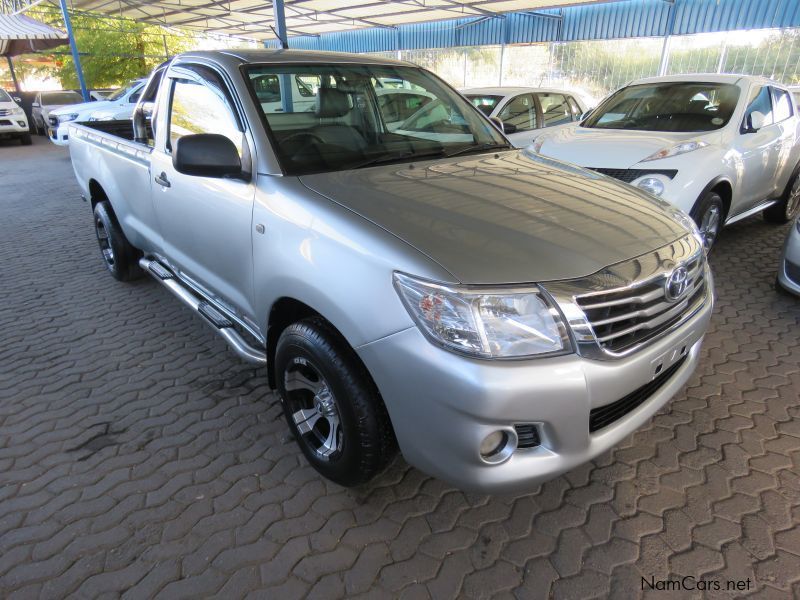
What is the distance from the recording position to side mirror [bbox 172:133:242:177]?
2.24m

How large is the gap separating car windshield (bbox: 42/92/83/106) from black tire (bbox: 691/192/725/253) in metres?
18.9

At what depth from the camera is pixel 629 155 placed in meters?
4.72

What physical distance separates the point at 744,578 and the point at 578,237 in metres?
1.44

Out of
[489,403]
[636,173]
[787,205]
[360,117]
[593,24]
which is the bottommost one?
[787,205]

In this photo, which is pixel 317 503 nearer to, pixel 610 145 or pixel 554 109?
pixel 610 145

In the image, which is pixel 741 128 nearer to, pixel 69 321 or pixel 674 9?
pixel 69 321

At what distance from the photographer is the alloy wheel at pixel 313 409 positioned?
2.21m

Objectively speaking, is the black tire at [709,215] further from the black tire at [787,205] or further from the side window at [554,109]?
the side window at [554,109]

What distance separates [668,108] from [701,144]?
1052 mm

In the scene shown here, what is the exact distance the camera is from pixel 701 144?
468 cm

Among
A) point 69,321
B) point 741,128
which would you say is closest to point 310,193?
point 69,321

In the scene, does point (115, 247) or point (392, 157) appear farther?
point (115, 247)

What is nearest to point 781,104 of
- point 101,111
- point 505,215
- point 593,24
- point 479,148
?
point 479,148

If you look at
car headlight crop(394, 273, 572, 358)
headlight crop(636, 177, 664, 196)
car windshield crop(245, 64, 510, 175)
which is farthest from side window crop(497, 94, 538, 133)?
car headlight crop(394, 273, 572, 358)
